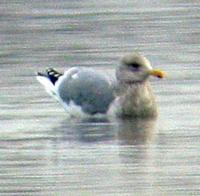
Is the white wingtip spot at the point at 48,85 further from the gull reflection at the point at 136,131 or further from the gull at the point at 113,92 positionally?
the gull reflection at the point at 136,131

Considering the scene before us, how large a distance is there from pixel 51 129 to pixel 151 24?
516 centimetres

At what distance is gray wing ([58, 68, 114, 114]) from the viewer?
13797 millimetres

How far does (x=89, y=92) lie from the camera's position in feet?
45.4

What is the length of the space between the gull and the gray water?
0.42 ft

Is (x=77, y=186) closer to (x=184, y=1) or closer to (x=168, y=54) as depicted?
(x=168, y=54)

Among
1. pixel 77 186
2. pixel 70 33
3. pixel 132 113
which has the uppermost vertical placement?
pixel 70 33

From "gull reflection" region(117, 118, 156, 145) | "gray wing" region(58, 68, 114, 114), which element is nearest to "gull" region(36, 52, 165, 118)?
"gray wing" region(58, 68, 114, 114)

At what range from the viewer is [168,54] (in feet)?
53.0

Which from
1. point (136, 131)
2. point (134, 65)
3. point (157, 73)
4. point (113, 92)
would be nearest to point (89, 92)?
point (113, 92)

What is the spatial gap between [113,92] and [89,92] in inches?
8.0

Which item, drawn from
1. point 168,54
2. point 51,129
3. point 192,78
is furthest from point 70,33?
point 51,129

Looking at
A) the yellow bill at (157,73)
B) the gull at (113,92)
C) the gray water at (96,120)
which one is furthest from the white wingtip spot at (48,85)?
the yellow bill at (157,73)

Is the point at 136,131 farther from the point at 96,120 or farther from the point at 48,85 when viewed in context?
the point at 48,85

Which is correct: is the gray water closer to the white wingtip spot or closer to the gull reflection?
the gull reflection
